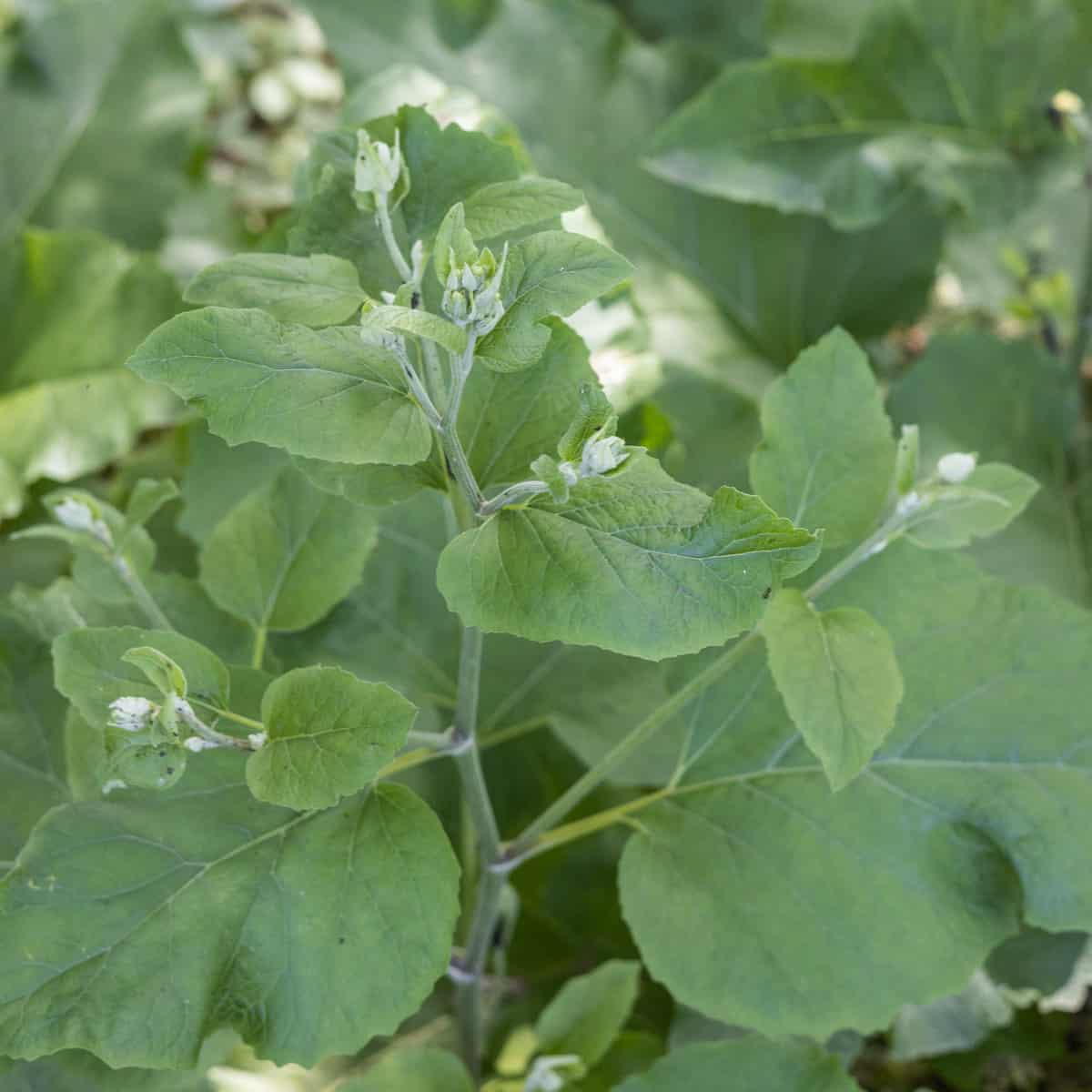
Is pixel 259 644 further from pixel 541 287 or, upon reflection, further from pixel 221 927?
pixel 541 287

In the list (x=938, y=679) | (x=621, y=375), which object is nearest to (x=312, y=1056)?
(x=938, y=679)

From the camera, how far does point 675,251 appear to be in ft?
5.73

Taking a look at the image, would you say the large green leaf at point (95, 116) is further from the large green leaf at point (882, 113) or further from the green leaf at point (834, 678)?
the green leaf at point (834, 678)

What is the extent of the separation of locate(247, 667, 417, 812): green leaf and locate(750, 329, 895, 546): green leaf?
12.7 inches

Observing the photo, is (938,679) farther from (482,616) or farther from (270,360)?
(270,360)

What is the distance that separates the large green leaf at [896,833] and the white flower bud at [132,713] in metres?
0.43

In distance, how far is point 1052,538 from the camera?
1568 millimetres

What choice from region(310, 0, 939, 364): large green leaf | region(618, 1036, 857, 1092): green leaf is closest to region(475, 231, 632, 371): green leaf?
region(618, 1036, 857, 1092): green leaf

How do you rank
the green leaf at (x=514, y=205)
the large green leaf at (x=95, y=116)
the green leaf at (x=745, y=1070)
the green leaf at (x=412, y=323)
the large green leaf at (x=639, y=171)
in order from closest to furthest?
the green leaf at (x=412, y=323), the green leaf at (x=514, y=205), the green leaf at (x=745, y=1070), the large green leaf at (x=639, y=171), the large green leaf at (x=95, y=116)

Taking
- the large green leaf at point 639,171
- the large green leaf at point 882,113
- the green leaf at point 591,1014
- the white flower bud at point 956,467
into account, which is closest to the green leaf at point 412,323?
the white flower bud at point 956,467

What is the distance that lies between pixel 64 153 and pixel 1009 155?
132cm

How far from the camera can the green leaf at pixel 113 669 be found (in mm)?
743

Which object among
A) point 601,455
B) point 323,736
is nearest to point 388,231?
point 601,455

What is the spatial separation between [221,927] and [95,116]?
1.43 m
